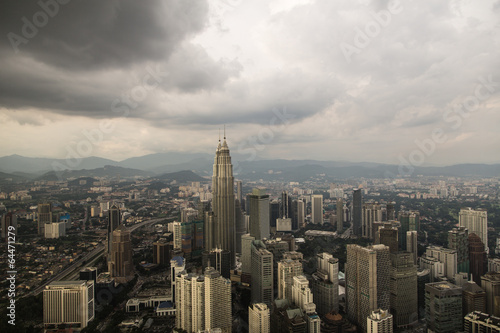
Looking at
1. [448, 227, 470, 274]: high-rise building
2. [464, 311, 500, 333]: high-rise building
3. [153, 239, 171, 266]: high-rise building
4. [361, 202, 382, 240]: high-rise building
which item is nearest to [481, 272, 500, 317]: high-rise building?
[464, 311, 500, 333]: high-rise building

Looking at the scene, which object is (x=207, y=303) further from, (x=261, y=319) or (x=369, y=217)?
(x=369, y=217)

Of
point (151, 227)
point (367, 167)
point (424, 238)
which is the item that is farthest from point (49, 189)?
point (367, 167)

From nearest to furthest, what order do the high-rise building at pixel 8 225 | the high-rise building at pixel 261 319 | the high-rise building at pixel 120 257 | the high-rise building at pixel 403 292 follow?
the high-rise building at pixel 261 319 < the high-rise building at pixel 403 292 < the high-rise building at pixel 8 225 < the high-rise building at pixel 120 257

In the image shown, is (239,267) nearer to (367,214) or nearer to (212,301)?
(212,301)

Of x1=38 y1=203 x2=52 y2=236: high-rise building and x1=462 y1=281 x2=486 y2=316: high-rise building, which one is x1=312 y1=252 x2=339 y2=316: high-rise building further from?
x1=38 y1=203 x2=52 y2=236: high-rise building

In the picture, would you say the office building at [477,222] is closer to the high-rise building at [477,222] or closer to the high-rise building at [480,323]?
the high-rise building at [477,222]

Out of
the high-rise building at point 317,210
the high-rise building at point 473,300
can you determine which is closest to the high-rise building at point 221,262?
the high-rise building at point 473,300

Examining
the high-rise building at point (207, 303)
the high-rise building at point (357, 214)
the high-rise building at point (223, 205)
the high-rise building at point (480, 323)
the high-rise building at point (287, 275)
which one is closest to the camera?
the high-rise building at point (480, 323)

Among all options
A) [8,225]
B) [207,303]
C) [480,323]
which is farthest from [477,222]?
[8,225]
